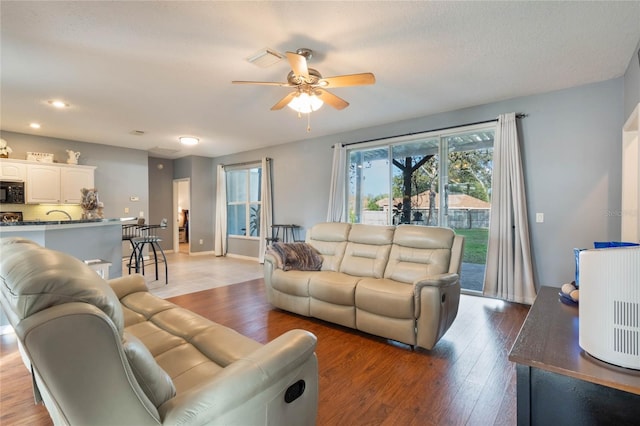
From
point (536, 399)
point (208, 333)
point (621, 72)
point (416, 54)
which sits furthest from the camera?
point (621, 72)

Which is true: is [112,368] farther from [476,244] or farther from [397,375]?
[476,244]

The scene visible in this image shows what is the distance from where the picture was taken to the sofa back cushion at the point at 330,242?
11.7 ft

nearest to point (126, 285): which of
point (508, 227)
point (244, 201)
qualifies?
point (508, 227)

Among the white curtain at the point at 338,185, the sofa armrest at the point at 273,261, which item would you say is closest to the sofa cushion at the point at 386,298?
the sofa armrest at the point at 273,261

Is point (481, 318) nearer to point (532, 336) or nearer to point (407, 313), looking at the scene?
point (407, 313)

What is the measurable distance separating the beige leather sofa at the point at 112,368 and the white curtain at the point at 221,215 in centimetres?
647

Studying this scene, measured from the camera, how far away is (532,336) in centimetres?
112

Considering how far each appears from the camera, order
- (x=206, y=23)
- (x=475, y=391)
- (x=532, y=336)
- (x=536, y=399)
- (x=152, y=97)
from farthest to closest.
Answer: (x=152, y=97) < (x=206, y=23) < (x=475, y=391) < (x=532, y=336) < (x=536, y=399)

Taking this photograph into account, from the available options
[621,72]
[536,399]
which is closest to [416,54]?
[621,72]

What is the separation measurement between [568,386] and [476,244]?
360 centimetres

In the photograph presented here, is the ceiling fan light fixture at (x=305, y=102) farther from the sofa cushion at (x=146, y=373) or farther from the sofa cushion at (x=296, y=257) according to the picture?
the sofa cushion at (x=146, y=373)

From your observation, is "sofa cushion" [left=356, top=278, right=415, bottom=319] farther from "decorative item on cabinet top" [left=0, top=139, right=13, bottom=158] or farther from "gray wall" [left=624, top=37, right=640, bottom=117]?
"decorative item on cabinet top" [left=0, top=139, right=13, bottom=158]

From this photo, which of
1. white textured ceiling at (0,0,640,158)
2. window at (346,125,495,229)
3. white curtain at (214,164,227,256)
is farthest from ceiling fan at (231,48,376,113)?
white curtain at (214,164,227,256)

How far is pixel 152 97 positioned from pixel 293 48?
2171mm
